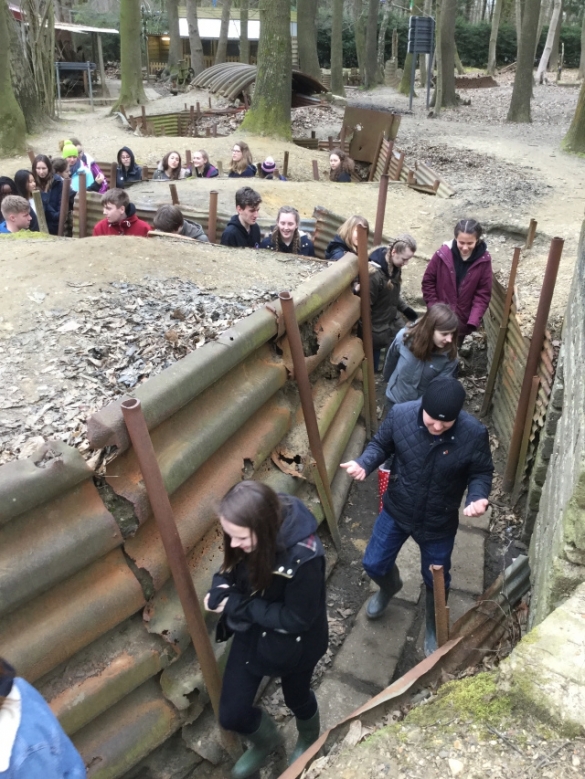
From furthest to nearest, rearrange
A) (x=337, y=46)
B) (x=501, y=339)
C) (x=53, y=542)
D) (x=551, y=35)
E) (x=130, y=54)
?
(x=551, y=35)
(x=337, y=46)
(x=130, y=54)
(x=501, y=339)
(x=53, y=542)

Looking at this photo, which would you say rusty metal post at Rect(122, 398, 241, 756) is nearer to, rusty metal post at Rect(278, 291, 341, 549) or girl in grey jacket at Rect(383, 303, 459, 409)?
rusty metal post at Rect(278, 291, 341, 549)

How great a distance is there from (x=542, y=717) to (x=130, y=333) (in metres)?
2.86

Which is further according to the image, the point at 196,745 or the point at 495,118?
the point at 495,118

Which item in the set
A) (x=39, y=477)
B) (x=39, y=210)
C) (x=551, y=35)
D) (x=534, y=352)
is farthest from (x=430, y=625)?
(x=551, y=35)

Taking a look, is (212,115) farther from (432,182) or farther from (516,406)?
(516,406)

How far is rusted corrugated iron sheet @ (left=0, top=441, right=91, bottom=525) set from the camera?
7.57 ft

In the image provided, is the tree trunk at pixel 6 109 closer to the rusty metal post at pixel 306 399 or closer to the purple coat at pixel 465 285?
the purple coat at pixel 465 285

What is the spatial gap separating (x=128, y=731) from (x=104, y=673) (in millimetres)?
325

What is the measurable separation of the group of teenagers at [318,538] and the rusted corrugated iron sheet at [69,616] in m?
0.37

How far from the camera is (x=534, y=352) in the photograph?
500 cm

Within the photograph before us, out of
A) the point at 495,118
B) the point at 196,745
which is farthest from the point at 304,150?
the point at 196,745

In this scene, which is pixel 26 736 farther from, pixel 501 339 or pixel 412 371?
pixel 501 339

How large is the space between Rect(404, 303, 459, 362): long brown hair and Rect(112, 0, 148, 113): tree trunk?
22985mm

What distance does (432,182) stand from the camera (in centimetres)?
1230
